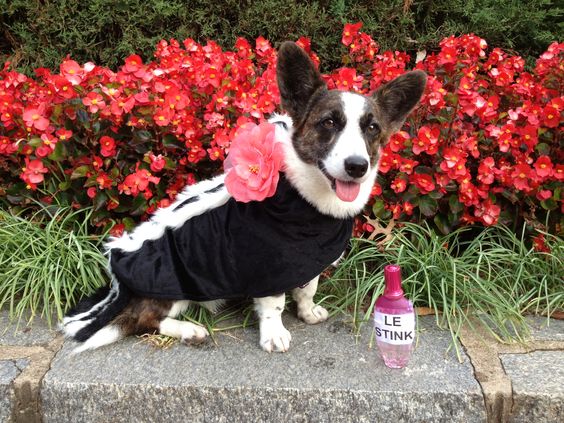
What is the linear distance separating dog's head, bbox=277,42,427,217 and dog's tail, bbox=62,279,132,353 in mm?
958

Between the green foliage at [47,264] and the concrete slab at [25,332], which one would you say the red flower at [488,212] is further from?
the concrete slab at [25,332]

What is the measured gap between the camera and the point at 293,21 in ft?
13.2

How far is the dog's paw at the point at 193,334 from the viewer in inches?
93.2

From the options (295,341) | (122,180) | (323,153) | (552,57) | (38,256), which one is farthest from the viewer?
(552,57)

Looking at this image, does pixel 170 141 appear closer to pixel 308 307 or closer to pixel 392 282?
pixel 308 307

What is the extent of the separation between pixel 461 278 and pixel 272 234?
1.00 m

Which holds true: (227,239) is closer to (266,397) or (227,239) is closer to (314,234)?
(314,234)

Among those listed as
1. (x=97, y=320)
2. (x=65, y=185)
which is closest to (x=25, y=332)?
(x=97, y=320)

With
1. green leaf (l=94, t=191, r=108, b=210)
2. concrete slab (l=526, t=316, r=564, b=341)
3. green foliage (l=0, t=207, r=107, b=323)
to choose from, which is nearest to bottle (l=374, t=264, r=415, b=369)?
concrete slab (l=526, t=316, r=564, b=341)

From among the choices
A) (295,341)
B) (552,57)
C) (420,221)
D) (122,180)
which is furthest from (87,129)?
(552,57)

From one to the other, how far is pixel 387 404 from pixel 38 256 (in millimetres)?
1855

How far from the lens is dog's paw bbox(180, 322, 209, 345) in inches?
93.2

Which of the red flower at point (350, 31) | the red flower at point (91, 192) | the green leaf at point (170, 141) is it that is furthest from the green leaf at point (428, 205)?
the red flower at point (91, 192)

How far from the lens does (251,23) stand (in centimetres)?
410
